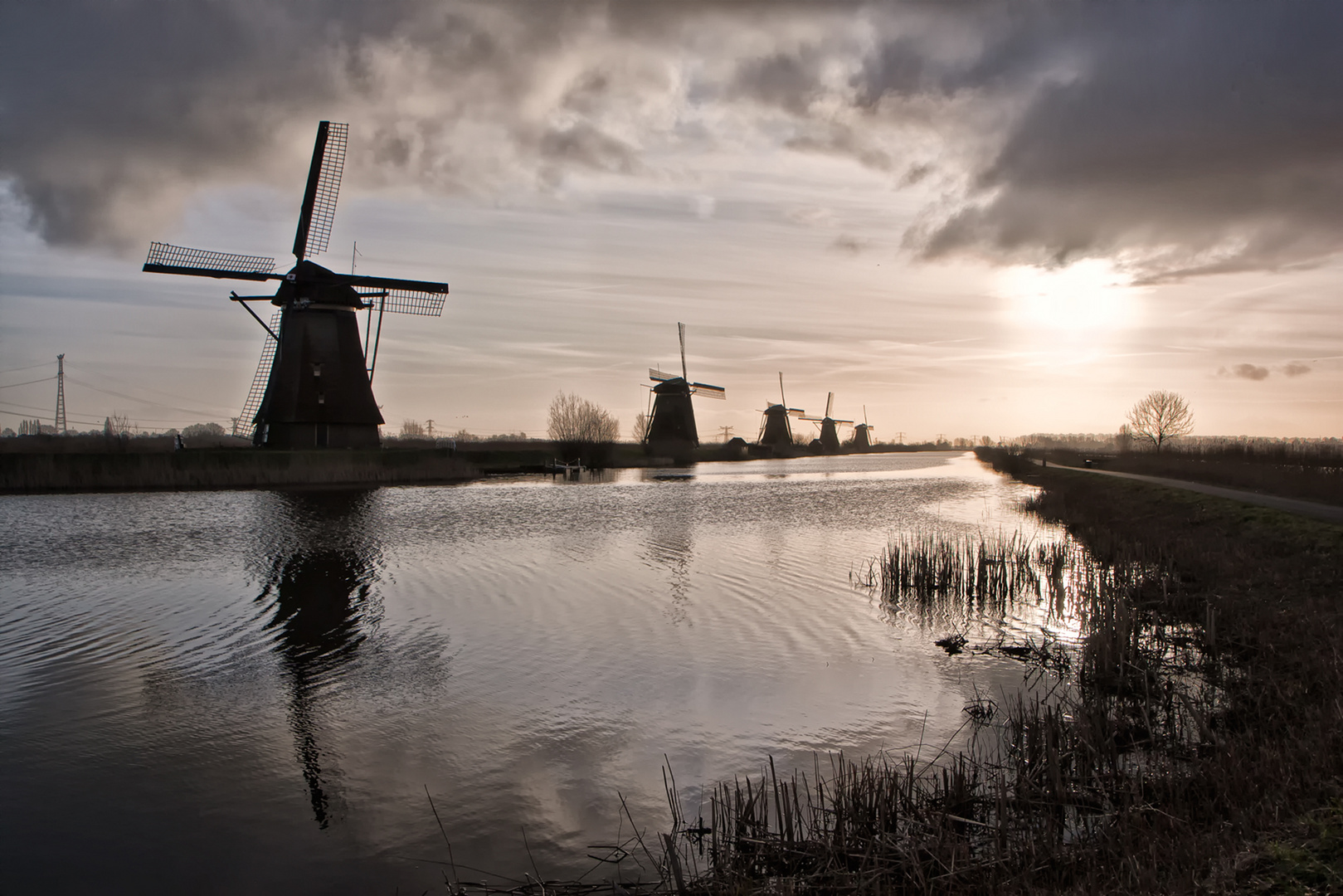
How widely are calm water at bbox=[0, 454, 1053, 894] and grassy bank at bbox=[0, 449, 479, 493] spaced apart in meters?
13.9

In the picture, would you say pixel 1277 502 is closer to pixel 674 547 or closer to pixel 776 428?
pixel 674 547

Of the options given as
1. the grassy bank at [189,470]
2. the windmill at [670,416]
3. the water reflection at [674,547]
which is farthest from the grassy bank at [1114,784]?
the windmill at [670,416]

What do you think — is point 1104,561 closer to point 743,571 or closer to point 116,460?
point 743,571

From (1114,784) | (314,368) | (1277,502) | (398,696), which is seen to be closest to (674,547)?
(398,696)

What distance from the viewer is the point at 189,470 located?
29.6 meters

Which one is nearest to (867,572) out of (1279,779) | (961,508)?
(1279,779)

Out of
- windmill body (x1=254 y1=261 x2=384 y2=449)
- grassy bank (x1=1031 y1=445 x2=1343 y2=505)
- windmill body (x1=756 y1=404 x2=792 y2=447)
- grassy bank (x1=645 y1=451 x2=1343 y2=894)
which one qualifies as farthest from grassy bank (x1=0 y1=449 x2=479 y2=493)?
windmill body (x1=756 y1=404 x2=792 y2=447)

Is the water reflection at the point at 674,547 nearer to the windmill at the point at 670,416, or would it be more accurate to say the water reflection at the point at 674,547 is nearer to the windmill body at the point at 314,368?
the windmill body at the point at 314,368

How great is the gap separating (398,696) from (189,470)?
2734cm

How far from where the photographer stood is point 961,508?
25188 millimetres

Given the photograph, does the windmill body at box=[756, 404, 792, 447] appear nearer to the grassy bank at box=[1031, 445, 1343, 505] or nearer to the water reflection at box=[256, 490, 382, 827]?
the grassy bank at box=[1031, 445, 1343, 505]

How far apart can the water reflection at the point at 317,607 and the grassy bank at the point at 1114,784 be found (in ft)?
10.2

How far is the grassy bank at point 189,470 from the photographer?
27.4 metres

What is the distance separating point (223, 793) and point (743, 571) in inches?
374
